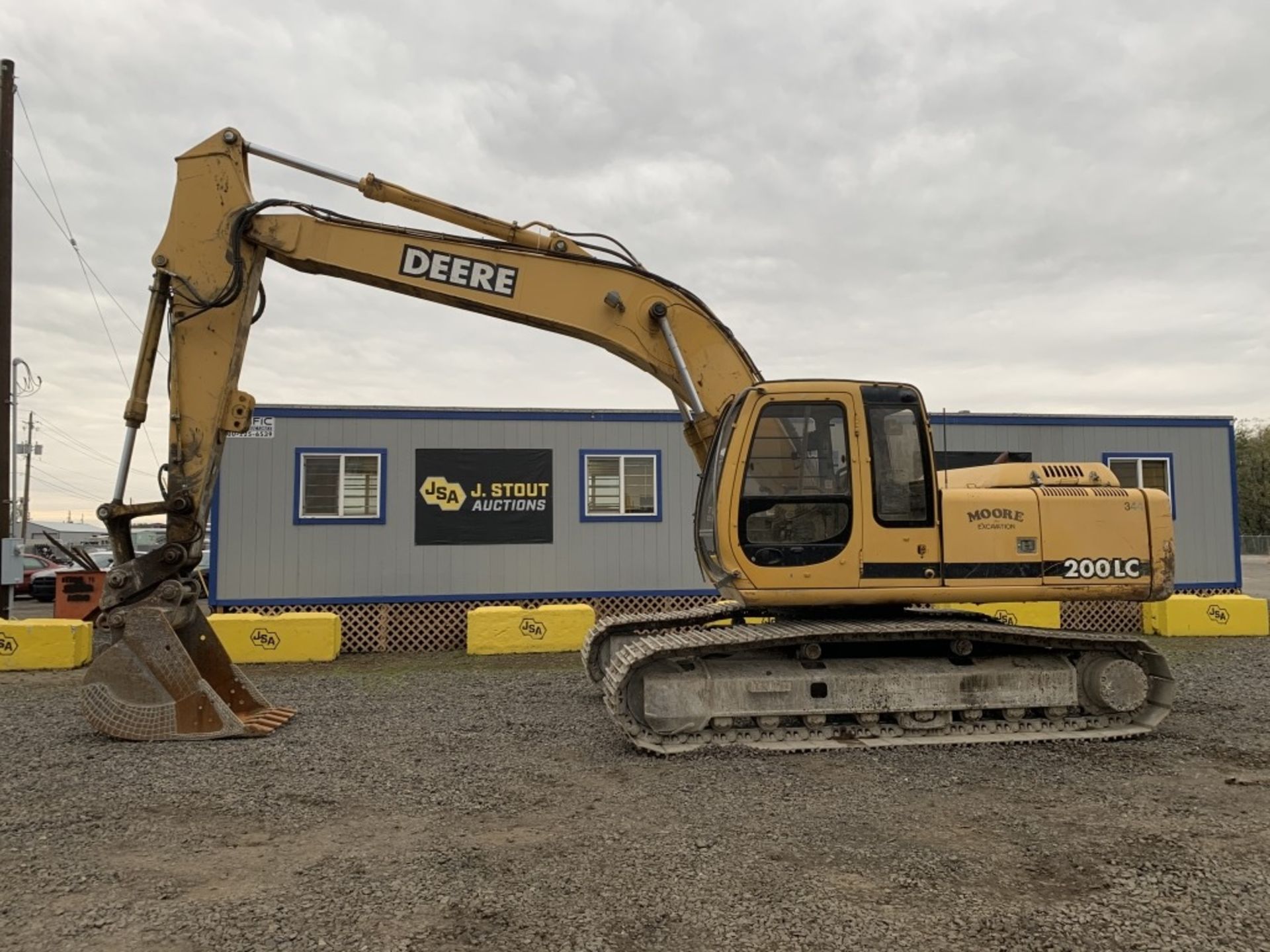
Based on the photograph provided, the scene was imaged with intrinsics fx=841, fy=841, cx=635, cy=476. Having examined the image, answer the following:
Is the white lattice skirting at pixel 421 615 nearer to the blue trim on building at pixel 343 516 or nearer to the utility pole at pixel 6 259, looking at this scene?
the blue trim on building at pixel 343 516

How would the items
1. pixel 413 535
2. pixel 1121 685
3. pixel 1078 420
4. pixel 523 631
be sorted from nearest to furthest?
pixel 1121 685
pixel 523 631
pixel 413 535
pixel 1078 420

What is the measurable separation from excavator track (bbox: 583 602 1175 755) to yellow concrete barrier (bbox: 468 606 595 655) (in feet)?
17.1

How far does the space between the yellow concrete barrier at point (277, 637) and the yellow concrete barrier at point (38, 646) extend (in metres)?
1.73

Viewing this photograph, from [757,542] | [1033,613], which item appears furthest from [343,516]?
[1033,613]

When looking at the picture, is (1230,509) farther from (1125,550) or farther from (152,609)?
(152,609)

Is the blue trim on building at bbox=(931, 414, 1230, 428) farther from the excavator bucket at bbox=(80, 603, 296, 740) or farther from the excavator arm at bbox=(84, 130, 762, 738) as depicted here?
the excavator bucket at bbox=(80, 603, 296, 740)

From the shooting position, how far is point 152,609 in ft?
22.1

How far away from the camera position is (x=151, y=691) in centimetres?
681

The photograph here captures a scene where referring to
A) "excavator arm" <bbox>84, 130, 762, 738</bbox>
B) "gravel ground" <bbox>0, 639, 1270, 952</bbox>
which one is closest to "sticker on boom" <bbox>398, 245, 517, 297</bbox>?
"excavator arm" <bbox>84, 130, 762, 738</bbox>

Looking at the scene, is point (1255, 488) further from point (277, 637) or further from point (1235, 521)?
point (277, 637)

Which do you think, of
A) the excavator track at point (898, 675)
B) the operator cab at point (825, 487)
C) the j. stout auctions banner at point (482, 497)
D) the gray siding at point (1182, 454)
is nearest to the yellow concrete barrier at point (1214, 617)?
the gray siding at point (1182, 454)

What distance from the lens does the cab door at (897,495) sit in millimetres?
6773

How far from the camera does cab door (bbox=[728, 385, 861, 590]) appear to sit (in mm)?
6738

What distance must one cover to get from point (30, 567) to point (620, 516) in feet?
74.9
